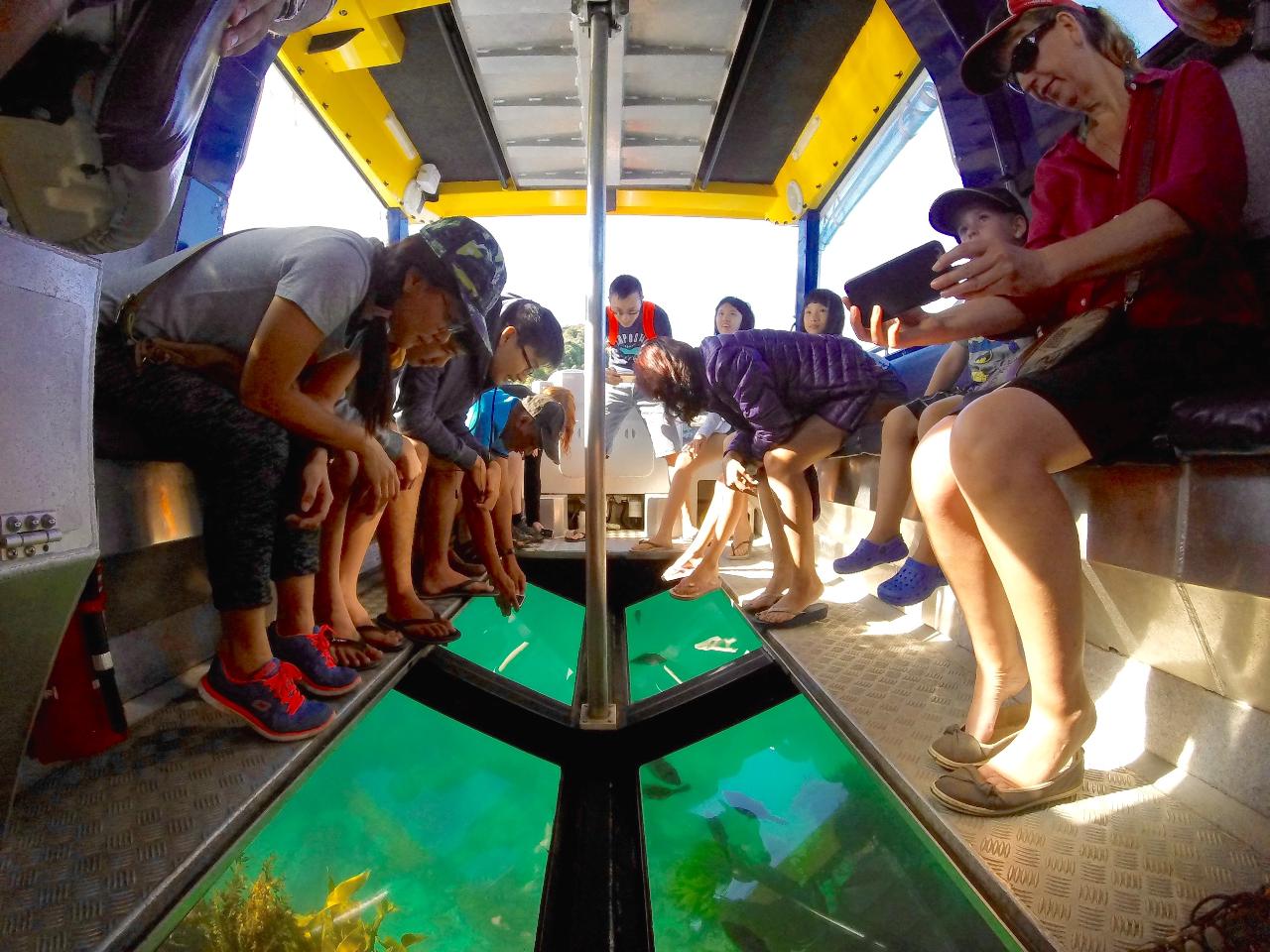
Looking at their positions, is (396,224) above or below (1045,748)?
above

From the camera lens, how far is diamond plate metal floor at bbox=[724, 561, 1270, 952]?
76cm

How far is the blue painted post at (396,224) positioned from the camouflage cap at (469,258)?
7.48ft

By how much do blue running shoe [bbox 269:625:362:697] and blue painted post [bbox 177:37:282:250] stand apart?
1338 mm

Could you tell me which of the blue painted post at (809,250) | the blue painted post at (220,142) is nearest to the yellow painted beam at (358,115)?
the blue painted post at (220,142)

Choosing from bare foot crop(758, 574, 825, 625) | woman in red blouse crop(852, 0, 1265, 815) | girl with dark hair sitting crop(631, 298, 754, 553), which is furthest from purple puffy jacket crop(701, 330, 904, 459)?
woman in red blouse crop(852, 0, 1265, 815)

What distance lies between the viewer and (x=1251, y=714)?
1013 millimetres

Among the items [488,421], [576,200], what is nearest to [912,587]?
[488,421]

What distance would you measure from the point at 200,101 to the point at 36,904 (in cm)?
103

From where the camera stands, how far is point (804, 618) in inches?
86.0

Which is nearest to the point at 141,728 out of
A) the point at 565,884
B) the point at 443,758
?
the point at 443,758

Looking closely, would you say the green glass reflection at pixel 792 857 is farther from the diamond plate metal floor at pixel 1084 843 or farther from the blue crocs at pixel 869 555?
the blue crocs at pixel 869 555

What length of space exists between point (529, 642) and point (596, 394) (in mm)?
1473

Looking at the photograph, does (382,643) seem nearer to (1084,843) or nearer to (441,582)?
(441,582)

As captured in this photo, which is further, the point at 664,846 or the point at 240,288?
the point at 664,846
